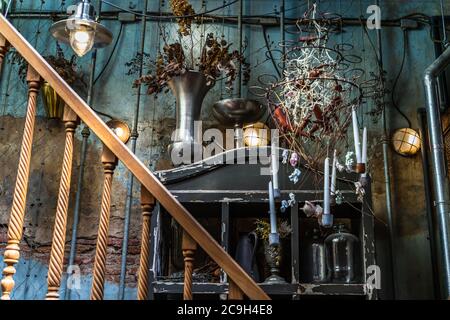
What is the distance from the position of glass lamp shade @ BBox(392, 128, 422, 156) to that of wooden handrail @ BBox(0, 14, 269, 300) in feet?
11.3

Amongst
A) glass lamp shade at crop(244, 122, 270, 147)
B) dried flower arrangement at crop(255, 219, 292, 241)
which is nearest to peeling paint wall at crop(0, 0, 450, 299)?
glass lamp shade at crop(244, 122, 270, 147)

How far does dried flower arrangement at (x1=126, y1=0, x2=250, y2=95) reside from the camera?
4.89 metres

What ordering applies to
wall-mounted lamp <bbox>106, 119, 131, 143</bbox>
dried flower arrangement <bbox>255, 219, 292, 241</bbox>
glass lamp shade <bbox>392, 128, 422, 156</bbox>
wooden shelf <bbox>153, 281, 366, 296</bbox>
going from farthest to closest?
1. wall-mounted lamp <bbox>106, 119, 131, 143</bbox>
2. glass lamp shade <bbox>392, 128, 422, 156</bbox>
3. dried flower arrangement <bbox>255, 219, 292, 241</bbox>
4. wooden shelf <bbox>153, 281, 366, 296</bbox>

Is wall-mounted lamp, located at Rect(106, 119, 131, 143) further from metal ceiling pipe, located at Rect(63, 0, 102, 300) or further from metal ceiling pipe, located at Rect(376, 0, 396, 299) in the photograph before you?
metal ceiling pipe, located at Rect(376, 0, 396, 299)

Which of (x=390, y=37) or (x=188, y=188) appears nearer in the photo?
(x=188, y=188)

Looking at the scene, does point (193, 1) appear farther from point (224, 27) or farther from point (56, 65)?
point (56, 65)

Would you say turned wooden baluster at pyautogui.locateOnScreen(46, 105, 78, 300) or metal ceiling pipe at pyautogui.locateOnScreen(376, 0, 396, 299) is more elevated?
metal ceiling pipe at pyautogui.locateOnScreen(376, 0, 396, 299)

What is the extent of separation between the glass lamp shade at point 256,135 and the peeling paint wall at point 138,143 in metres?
0.56

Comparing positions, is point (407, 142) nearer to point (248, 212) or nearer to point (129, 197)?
point (248, 212)

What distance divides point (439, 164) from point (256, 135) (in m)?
1.47
